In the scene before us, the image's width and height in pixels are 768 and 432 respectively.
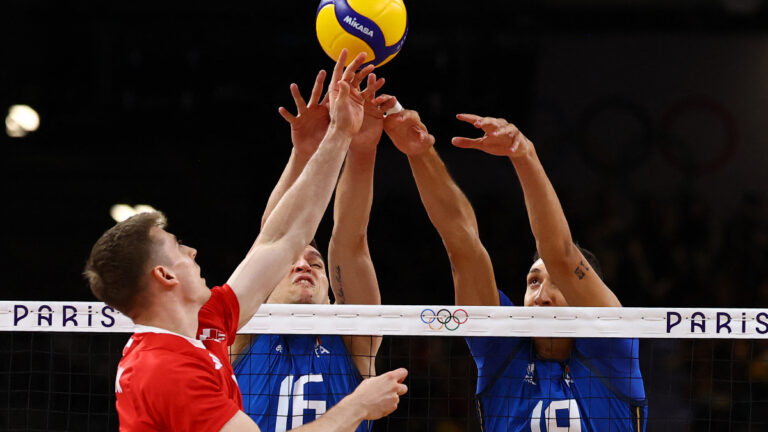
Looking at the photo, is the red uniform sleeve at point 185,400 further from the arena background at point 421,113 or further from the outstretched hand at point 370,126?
the arena background at point 421,113

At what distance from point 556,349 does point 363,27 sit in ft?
5.99

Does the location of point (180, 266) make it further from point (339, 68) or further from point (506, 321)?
point (506, 321)

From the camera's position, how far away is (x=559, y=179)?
393 inches

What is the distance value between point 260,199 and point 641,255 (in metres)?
4.44

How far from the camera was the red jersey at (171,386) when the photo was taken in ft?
8.34

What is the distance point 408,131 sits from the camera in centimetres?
431

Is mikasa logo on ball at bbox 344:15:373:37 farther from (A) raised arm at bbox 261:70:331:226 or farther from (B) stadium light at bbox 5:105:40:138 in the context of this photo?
(B) stadium light at bbox 5:105:40:138

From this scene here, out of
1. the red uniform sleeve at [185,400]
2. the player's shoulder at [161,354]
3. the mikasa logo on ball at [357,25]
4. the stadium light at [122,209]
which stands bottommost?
the red uniform sleeve at [185,400]

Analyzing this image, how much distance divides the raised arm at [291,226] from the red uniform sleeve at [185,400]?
0.61m

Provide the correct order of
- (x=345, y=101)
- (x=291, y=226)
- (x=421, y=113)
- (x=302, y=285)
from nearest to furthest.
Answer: (x=291, y=226) < (x=345, y=101) < (x=302, y=285) < (x=421, y=113)

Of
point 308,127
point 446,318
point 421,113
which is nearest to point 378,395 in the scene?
point 446,318

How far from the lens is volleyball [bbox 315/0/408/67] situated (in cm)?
398

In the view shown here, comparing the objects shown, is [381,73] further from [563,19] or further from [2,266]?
[2,266]

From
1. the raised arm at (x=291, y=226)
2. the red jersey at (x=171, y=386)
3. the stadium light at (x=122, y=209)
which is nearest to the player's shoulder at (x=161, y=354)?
the red jersey at (x=171, y=386)
